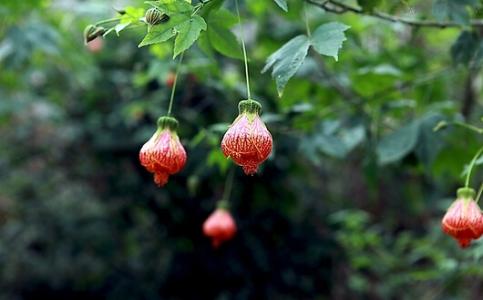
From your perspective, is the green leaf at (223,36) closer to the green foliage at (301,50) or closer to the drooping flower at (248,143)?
the green foliage at (301,50)

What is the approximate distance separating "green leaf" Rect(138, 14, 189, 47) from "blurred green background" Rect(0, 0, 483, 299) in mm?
1293

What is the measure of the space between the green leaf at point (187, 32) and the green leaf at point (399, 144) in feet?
3.69

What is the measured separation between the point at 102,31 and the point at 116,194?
9.50 ft

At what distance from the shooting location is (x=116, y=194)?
14.0 feet

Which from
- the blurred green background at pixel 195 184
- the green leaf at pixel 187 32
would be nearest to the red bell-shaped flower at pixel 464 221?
the green leaf at pixel 187 32

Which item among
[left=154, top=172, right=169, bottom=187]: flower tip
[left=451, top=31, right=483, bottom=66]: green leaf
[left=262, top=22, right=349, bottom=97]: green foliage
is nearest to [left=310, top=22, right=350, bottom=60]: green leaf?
[left=262, top=22, right=349, bottom=97]: green foliage

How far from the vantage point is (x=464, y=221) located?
4.75 ft

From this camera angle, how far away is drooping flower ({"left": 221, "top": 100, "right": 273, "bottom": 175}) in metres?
1.23

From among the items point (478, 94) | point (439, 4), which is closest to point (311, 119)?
point (439, 4)

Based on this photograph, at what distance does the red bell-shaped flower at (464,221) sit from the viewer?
56.6 inches

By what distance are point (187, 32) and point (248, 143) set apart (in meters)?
0.22

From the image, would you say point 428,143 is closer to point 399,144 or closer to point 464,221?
point 399,144

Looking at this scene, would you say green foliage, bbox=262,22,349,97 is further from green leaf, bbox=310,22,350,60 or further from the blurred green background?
the blurred green background

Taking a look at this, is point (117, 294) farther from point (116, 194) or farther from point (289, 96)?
point (289, 96)
